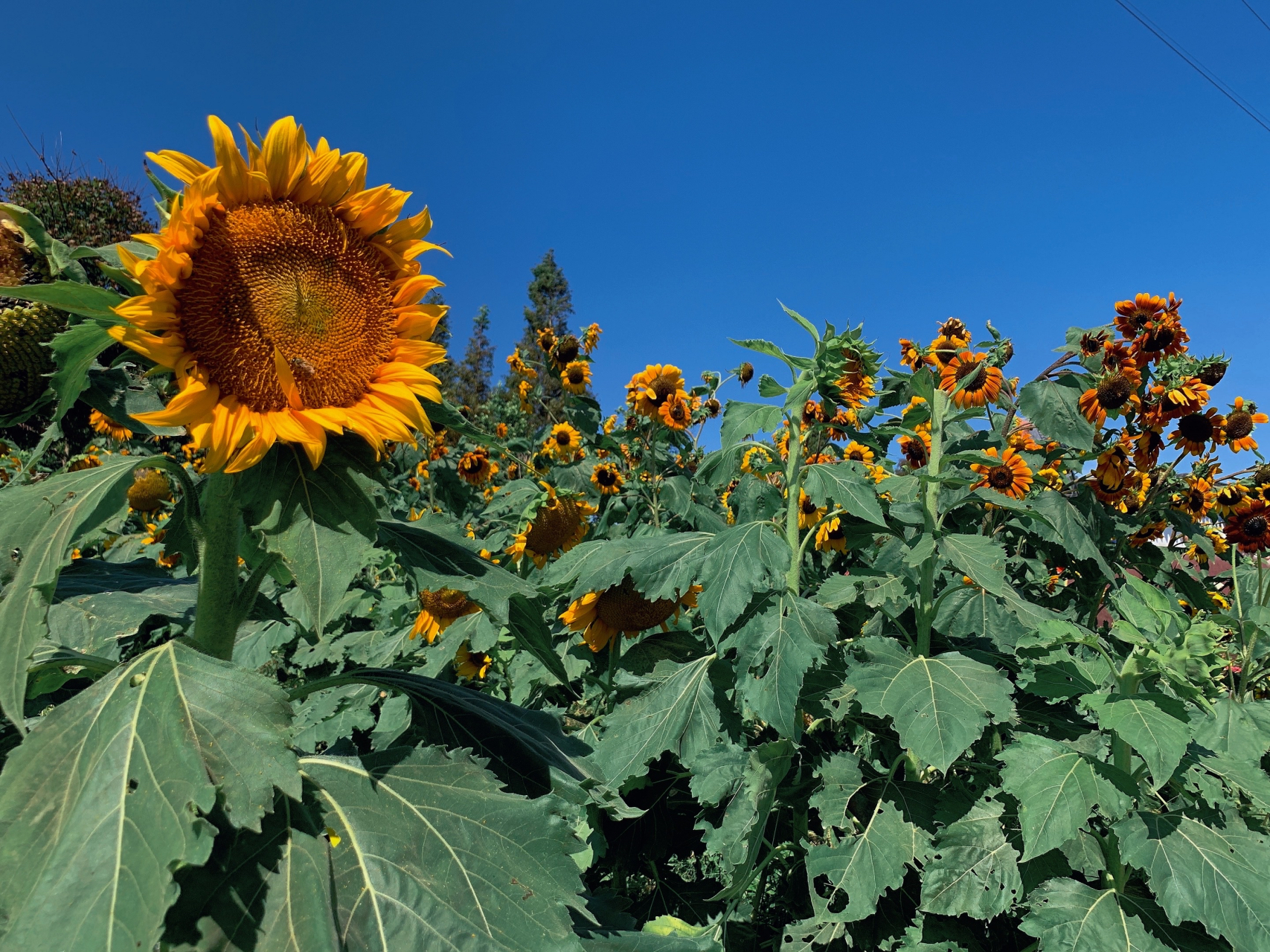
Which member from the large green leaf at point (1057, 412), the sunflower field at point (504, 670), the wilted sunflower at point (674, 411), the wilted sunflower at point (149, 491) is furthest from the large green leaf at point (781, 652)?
the wilted sunflower at point (674, 411)

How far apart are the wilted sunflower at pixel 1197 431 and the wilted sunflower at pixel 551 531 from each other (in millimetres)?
2952

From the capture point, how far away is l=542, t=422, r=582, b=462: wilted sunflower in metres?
6.93

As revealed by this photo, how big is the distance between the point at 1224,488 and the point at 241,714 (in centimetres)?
592

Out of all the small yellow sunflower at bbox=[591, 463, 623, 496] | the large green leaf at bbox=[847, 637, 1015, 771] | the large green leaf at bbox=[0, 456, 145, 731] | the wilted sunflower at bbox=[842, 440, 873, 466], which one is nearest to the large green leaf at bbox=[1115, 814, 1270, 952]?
the large green leaf at bbox=[847, 637, 1015, 771]

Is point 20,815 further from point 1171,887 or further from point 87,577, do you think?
point 1171,887

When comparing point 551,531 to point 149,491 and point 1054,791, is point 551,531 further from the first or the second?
point 1054,791

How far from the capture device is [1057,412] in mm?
3512

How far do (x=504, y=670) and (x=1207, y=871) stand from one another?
7.91ft

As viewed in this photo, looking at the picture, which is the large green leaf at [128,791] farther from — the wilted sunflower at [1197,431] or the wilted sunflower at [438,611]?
the wilted sunflower at [1197,431]

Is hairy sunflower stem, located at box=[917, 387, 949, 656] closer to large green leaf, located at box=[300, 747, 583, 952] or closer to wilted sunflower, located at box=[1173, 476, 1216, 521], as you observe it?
large green leaf, located at box=[300, 747, 583, 952]

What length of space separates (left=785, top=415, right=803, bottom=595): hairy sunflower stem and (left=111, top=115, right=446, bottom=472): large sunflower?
1.43 meters

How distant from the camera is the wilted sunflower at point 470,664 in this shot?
143 inches

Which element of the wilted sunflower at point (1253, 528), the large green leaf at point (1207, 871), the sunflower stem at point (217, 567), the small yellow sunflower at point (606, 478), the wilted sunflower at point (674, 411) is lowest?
the large green leaf at point (1207, 871)

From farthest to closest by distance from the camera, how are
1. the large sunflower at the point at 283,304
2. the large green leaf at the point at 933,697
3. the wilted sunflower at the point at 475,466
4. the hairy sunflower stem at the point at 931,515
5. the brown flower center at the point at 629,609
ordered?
the wilted sunflower at the point at 475,466
the brown flower center at the point at 629,609
the hairy sunflower stem at the point at 931,515
the large green leaf at the point at 933,697
the large sunflower at the point at 283,304
